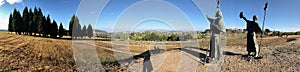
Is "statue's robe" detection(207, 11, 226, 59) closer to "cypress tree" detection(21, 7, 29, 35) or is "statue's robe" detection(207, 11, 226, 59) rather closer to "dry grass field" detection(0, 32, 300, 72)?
"dry grass field" detection(0, 32, 300, 72)

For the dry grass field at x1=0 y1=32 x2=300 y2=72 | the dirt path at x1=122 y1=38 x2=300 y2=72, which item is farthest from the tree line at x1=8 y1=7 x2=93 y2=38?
the dirt path at x1=122 y1=38 x2=300 y2=72

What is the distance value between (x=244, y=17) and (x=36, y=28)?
18.8m

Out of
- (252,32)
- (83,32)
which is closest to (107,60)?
(83,32)

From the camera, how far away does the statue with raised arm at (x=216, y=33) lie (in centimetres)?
1509

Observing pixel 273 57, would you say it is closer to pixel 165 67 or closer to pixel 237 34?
pixel 165 67

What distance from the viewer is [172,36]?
21.9m

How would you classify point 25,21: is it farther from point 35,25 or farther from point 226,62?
point 226,62

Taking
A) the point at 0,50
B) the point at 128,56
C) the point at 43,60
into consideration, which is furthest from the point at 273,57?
the point at 0,50

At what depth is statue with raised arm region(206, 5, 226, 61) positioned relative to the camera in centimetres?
1509

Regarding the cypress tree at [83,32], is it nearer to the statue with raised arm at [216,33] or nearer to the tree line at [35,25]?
the tree line at [35,25]

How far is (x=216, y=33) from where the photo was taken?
50.2 feet

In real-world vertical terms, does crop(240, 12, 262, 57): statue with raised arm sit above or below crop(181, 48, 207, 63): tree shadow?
above

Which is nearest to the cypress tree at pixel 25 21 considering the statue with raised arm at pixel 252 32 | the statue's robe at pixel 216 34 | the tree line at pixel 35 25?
the tree line at pixel 35 25

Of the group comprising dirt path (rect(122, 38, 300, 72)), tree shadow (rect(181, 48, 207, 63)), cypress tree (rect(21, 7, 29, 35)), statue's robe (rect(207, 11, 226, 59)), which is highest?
cypress tree (rect(21, 7, 29, 35))
